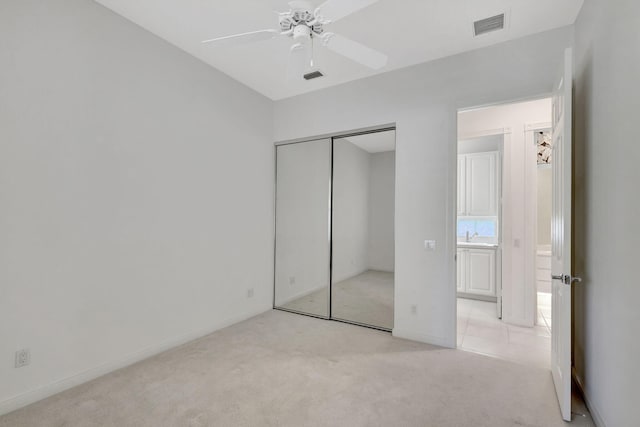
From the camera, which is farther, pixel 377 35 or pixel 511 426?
pixel 377 35

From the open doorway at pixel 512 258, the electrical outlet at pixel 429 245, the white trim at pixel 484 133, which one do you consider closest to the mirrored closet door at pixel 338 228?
the electrical outlet at pixel 429 245

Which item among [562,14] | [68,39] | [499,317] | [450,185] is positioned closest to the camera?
[68,39]

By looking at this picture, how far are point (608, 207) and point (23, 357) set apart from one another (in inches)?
147

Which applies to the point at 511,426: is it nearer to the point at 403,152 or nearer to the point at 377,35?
the point at 403,152

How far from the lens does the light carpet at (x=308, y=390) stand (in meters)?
1.93

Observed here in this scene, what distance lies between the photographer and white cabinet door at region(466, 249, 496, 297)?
4516 millimetres

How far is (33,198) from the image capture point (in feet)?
6.80

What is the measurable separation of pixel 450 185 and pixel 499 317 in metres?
2.04

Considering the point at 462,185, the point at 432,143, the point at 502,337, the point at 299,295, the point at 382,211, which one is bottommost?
the point at 502,337

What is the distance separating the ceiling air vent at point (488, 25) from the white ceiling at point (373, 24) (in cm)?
5

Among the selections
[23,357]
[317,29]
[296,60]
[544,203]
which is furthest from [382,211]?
[544,203]

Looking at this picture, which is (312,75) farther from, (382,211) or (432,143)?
(382,211)

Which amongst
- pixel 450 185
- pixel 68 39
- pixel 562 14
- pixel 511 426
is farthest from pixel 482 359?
pixel 68 39

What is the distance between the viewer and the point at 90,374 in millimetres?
2352
